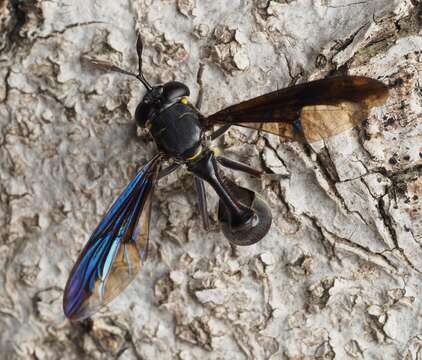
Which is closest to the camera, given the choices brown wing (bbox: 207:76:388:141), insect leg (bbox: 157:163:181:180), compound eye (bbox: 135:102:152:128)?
brown wing (bbox: 207:76:388:141)

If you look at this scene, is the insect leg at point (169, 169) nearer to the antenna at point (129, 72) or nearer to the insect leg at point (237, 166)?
the insect leg at point (237, 166)

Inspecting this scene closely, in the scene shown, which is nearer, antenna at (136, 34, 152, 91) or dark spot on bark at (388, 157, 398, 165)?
dark spot on bark at (388, 157, 398, 165)

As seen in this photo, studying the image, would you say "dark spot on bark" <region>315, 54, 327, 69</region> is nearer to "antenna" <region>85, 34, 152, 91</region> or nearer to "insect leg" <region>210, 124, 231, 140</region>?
"insect leg" <region>210, 124, 231, 140</region>

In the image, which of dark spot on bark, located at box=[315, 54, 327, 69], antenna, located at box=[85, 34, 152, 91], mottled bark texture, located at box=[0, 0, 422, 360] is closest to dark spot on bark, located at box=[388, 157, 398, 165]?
mottled bark texture, located at box=[0, 0, 422, 360]

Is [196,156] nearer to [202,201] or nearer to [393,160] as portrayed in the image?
[202,201]

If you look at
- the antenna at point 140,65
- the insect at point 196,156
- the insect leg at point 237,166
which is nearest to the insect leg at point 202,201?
the insect at point 196,156

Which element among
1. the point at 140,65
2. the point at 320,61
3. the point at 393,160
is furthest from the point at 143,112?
the point at 393,160
